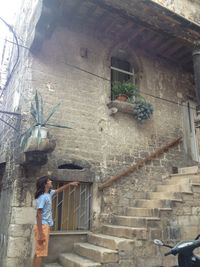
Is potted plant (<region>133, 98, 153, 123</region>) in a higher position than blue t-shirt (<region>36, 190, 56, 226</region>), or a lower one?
higher

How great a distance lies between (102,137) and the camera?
659 centimetres

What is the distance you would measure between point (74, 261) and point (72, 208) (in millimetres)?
1392

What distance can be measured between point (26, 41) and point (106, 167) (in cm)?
364

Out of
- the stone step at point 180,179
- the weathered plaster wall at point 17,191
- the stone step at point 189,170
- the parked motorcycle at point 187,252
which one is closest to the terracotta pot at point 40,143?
the weathered plaster wall at point 17,191

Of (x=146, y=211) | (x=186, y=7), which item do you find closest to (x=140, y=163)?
(x=146, y=211)

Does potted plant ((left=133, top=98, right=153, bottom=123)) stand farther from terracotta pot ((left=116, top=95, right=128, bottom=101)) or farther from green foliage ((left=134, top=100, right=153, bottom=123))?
terracotta pot ((left=116, top=95, right=128, bottom=101))

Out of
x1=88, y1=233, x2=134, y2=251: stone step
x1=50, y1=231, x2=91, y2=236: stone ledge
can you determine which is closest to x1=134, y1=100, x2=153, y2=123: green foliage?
x1=50, y1=231, x2=91, y2=236: stone ledge

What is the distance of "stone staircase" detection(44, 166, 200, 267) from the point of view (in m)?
4.55

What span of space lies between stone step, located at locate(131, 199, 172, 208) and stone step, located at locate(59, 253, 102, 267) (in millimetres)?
1722

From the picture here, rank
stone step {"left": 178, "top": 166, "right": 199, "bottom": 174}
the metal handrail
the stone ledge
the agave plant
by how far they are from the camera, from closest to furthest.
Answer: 1. the agave plant
2. the stone ledge
3. the metal handrail
4. stone step {"left": 178, "top": 166, "right": 199, "bottom": 174}

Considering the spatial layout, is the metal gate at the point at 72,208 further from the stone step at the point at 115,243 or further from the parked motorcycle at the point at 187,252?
the parked motorcycle at the point at 187,252

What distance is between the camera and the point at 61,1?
5629mm

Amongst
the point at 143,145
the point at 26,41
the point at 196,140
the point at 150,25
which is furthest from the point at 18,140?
the point at 196,140

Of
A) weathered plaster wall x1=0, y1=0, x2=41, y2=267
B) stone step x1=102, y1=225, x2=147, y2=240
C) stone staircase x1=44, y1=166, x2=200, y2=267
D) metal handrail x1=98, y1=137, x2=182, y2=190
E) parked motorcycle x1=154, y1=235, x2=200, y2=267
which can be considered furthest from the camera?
metal handrail x1=98, y1=137, x2=182, y2=190
